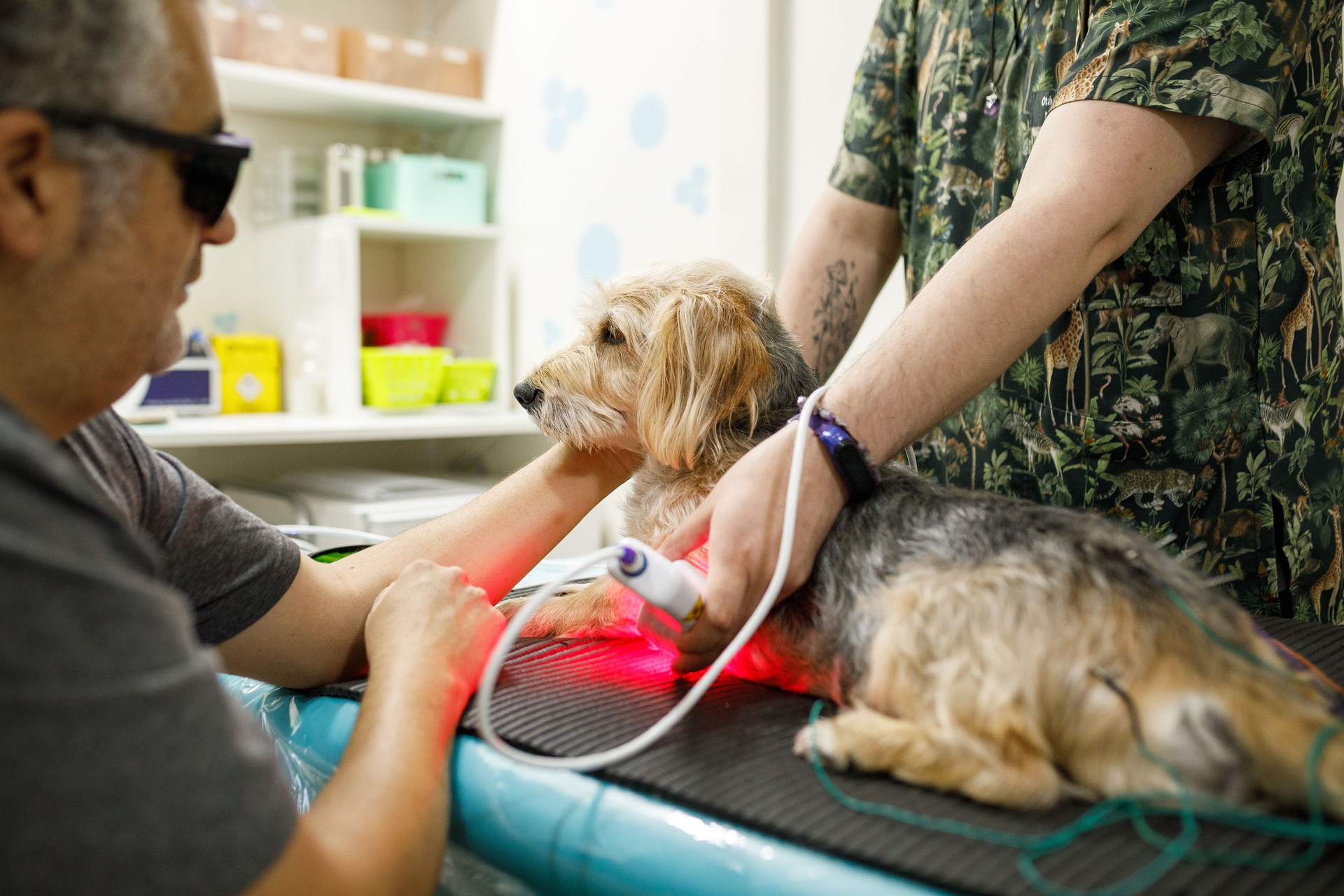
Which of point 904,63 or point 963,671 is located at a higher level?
point 904,63

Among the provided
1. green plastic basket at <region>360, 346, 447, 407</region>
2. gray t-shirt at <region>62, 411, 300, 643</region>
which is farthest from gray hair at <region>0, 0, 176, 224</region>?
green plastic basket at <region>360, 346, 447, 407</region>

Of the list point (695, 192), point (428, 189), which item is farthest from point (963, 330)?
point (428, 189)

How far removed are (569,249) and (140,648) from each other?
10.2 ft

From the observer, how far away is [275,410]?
3635 mm

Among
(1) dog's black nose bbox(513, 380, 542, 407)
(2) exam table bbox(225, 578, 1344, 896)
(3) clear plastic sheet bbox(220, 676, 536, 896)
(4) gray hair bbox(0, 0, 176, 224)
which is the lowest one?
(3) clear plastic sheet bbox(220, 676, 536, 896)

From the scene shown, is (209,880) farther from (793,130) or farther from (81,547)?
(793,130)

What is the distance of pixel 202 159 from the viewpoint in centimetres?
70

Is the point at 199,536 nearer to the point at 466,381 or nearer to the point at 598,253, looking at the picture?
the point at 598,253

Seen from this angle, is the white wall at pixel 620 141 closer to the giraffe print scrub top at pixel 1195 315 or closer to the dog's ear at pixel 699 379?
the dog's ear at pixel 699 379

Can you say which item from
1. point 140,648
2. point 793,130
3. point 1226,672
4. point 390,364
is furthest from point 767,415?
point 390,364

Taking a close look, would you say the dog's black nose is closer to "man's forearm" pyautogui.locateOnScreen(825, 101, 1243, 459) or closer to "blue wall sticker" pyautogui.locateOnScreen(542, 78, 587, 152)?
"man's forearm" pyautogui.locateOnScreen(825, 101, 1243, 459)

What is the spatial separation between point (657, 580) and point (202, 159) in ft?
1.61

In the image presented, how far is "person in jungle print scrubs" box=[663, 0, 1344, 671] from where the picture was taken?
1042mm

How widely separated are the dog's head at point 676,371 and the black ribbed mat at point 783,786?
351 millimetres
